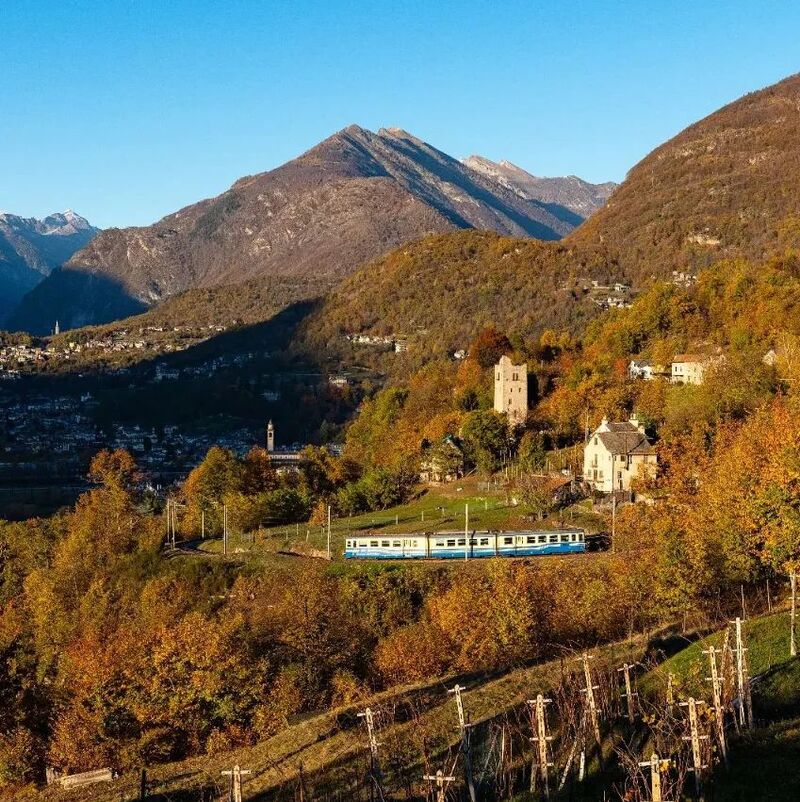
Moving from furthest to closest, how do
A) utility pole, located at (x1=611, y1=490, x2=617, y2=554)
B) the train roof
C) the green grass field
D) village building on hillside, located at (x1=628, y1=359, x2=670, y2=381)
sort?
village building on hillside, located at (x1=628, y1=359, x2=670, y2=381) < the green grass field < the train roof < utility pole, located at (x1=611, y1=490, x2=617, y2=554)

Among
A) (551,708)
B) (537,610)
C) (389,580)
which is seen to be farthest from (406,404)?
(551,708)

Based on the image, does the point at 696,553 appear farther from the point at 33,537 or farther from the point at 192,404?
the point at 192,404

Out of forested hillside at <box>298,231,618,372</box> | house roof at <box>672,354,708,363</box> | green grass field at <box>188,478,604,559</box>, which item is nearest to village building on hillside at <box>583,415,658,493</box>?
green grass field at <box>188,478,604,559</box>

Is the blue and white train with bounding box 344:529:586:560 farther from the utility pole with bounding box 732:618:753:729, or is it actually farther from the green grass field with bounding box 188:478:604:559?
the utility pole with bounding box 732:618:753:729

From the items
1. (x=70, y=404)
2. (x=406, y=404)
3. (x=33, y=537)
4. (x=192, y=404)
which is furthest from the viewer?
(x=70, y=404)

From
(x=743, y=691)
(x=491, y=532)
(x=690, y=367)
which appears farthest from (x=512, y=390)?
(x=743, y=691)

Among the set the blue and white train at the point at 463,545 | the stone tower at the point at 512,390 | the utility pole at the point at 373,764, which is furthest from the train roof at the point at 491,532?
the utility pole at the point at 373,764
